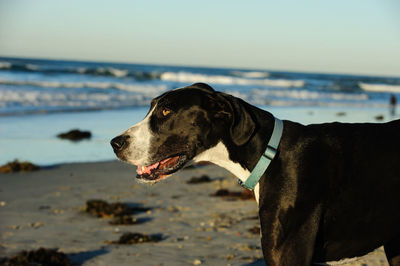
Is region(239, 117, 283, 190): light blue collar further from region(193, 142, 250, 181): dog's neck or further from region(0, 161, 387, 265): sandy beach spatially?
region(0, 161, 387, 265): sandy beach

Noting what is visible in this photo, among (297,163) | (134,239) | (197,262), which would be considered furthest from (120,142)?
(134,239)

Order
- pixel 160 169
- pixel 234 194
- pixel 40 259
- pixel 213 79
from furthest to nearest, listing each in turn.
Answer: pixel 213 79, pixel 234 194, pixel 40 259, pixel 160 169

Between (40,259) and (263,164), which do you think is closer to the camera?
(263,164)

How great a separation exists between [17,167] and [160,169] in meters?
6.06

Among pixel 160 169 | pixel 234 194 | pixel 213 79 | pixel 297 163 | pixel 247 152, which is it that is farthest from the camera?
pixel 213 79

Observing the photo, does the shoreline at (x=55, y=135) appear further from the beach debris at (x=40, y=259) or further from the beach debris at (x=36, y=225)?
the beach debris at (x=40, y=259)

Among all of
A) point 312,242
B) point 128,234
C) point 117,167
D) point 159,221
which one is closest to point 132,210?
point 159,221

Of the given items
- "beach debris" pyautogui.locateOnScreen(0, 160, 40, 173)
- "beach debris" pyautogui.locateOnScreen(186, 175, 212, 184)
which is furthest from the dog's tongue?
"beach debris" pyautogui.locateOnScreen(0, 160, 40, 173)

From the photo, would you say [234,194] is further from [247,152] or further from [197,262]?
[247,152]

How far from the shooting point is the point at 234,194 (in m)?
7.98

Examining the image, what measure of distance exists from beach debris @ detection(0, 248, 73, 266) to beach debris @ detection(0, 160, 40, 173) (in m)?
3.99

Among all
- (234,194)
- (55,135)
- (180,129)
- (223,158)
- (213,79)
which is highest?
(180,129)

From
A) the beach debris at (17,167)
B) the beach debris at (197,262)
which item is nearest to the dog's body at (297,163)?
the beach debris at (197,262)

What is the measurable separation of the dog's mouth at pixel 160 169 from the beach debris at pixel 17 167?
590cm
